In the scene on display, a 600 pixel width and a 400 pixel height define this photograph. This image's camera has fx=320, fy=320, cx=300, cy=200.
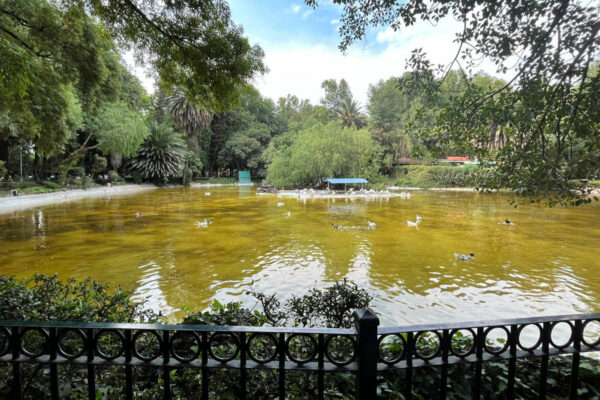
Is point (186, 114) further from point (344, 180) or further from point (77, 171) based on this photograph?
point (344, 180)

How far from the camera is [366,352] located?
1657 millimetres

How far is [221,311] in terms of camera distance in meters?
3.07

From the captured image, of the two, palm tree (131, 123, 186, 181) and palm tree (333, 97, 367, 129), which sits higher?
palm tree (333, 97, 367, 129)

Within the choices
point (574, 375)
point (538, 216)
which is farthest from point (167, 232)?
point (538, 216)

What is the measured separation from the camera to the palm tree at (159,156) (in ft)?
125

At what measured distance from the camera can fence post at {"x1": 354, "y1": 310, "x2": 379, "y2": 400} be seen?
5.32 ft

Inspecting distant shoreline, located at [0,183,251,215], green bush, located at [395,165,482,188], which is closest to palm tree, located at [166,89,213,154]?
distant shoreline, located at [0,183,251,215]

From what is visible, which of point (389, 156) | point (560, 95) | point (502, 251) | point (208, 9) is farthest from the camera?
point (389, 156)

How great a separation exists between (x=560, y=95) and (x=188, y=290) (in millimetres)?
6693

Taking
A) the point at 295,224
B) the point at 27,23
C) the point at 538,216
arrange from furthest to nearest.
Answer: the point at 538,216 → the point at 295,224 → the point at 27,23

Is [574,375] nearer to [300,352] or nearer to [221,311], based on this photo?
→ [300,352]

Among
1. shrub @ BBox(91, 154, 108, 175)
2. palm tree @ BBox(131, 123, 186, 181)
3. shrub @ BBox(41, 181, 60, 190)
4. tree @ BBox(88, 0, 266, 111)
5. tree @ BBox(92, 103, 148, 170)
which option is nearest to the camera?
tree @ BBox(88, 0, 266, 111)

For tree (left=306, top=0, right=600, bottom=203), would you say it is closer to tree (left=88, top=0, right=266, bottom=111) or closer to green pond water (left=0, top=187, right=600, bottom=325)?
tree (left=88, top=0, right=266, bottom=111)

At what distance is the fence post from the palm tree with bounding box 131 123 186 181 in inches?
1588
